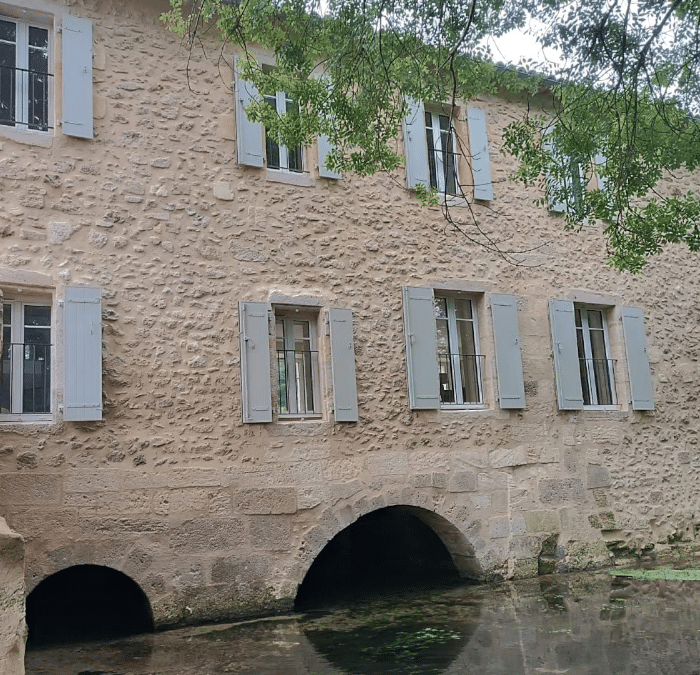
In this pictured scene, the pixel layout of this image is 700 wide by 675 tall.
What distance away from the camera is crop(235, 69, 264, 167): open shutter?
696 cm

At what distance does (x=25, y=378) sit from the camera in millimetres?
5984

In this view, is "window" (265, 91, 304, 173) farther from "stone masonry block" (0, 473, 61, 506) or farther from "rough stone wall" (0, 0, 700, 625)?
"stone masonry block" (0, 473, 61, 506)

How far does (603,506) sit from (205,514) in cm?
424

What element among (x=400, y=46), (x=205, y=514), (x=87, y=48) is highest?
(x=87, y=48)

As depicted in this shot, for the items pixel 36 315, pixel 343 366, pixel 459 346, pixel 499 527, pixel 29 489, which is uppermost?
pixel 36 315

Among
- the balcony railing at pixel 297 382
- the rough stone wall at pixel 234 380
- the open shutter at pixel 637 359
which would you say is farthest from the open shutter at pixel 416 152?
the open shutter at pixel 637 359

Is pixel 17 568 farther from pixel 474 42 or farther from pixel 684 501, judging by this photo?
pixel 684 501

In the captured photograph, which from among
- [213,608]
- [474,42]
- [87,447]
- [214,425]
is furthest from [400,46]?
[213,608]

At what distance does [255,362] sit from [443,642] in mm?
2662

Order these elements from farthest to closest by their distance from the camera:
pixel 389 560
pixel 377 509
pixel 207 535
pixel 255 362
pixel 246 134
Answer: pixel 389 560 < pixel 377 509 < pixel 246 134 < pixel 255 362 < pixel 207 535

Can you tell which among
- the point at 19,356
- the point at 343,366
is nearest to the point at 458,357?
the point at 343,366

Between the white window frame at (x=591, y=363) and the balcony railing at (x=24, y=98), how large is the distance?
219 inches

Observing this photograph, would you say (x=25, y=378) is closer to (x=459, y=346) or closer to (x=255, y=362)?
(x=255, y=362)

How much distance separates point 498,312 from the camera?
25.8 feet
